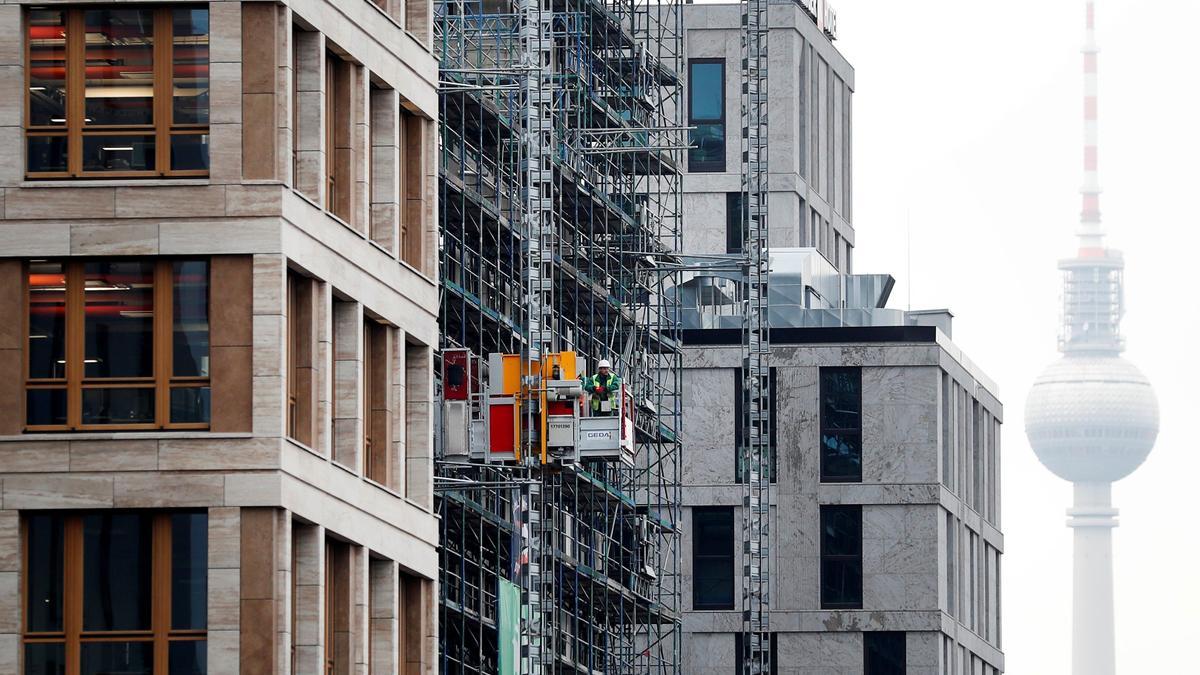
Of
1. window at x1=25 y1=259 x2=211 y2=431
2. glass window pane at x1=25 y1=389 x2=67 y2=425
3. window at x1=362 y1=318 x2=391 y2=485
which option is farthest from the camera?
window at x1=362 y1=318 x2=391 y2=485

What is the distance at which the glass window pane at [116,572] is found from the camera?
41000 mm

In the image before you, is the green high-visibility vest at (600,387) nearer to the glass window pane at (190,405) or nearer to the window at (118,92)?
the window at (118,92)

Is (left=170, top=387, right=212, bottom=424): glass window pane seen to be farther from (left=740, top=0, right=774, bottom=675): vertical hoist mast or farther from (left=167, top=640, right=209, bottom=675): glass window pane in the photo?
(left=740, top=0, right=774, bottom=675): vertical hoist mast

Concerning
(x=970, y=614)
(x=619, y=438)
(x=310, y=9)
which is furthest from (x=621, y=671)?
(x=310, y=9)

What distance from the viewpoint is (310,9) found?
145 feet

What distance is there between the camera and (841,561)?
104 metres

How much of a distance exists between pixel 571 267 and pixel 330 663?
116 ft

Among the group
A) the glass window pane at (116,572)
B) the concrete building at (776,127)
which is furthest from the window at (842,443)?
the glass window pane at (116,572)

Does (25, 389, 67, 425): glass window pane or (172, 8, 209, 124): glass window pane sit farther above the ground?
(172, 8, 209, 124): glass window pane

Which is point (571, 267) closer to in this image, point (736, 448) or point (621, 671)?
point (621, 671)

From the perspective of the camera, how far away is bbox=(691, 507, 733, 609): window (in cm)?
10338

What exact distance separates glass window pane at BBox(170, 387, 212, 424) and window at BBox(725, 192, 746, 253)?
76.6 meters

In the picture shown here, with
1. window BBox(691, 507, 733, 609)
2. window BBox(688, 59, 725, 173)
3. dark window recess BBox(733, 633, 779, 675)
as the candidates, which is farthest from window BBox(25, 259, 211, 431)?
window BBox(688, 59, 725, 173)

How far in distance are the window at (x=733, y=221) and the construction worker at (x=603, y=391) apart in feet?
167
